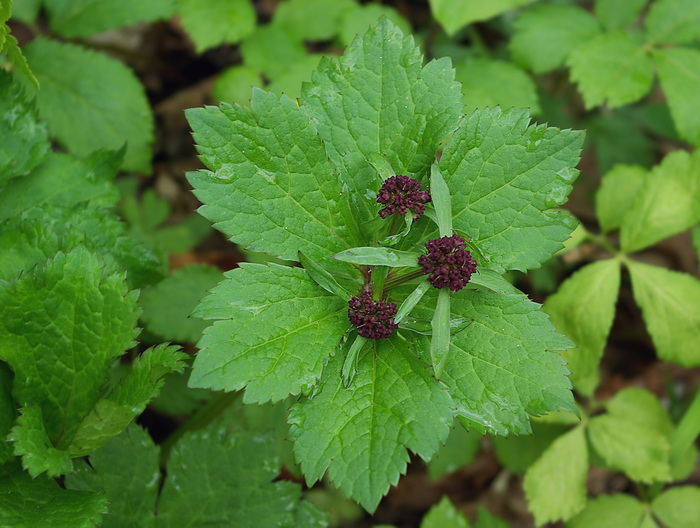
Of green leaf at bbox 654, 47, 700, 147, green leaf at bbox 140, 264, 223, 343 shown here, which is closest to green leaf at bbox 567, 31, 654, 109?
green leaf at bbox 654, 47, 700, 147

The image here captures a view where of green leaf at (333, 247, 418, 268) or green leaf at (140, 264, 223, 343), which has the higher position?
green leaf at (333, 247, 418, 268)

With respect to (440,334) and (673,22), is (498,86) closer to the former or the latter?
(673,22)

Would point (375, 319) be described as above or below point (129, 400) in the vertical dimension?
above

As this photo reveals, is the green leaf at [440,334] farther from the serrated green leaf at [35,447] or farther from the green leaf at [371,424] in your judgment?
the serrated green leaf at [35,447]

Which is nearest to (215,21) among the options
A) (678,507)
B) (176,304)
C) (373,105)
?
(176,304)

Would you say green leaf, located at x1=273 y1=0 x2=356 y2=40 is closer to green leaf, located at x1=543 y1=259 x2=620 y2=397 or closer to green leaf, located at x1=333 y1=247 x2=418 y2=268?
green leaf, located at x1=543 y1=259 x2=620 y2=397

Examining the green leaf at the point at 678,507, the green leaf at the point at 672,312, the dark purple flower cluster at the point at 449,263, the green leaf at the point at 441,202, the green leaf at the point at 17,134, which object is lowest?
the green leaf at the point at 678,507

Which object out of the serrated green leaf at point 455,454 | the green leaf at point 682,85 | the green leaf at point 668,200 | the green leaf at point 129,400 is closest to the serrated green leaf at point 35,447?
the green leaf at point 129,400
